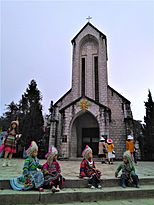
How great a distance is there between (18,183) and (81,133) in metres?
13.2

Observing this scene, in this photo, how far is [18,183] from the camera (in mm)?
3953

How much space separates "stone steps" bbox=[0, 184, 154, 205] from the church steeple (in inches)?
527

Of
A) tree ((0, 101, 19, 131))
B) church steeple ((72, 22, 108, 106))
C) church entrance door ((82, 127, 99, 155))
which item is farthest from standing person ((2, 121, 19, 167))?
tree ((0, 101, 19, 131))

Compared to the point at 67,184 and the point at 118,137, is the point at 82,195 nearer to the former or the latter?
the point at 67,184

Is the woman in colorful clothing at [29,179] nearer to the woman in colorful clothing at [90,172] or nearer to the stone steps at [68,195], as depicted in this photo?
the stone steps at [68,195]

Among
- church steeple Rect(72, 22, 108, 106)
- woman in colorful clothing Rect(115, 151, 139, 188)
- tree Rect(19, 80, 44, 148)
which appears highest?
church steeple Rect(72, 22, 108, 106)

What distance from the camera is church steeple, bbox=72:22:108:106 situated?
18.4m

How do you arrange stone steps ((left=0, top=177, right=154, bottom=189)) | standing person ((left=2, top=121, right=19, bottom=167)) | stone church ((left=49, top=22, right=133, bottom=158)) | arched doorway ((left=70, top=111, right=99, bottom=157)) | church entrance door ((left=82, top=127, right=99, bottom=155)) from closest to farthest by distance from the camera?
stone steps ((left=0, top=177, right=154, bottom=189)) < standing person ((left=2, top=121, right=19, bottom=167)) < stone church ((left=49, top=22, right=133, bottom=158)) < arched doorway ((left=70, top=111, right=99, bottom=157)) < church entrance door ((left=82, top=127, right=99, bottom=155))

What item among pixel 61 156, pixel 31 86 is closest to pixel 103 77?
pixel 61 156

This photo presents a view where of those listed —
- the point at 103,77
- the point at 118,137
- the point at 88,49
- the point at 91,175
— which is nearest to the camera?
the point at 91,175

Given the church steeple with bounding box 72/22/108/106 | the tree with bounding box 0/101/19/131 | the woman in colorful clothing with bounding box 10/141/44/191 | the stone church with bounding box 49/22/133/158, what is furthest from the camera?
the tree with bounding box 0/101/19/131

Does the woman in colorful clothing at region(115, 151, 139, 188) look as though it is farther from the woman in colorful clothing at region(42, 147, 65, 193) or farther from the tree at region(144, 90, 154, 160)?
the tree at region(144, 90, 154, 160)

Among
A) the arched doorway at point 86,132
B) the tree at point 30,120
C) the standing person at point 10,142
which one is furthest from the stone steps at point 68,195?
the tree at point 30,120

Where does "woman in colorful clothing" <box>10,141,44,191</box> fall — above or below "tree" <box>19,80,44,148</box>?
below
